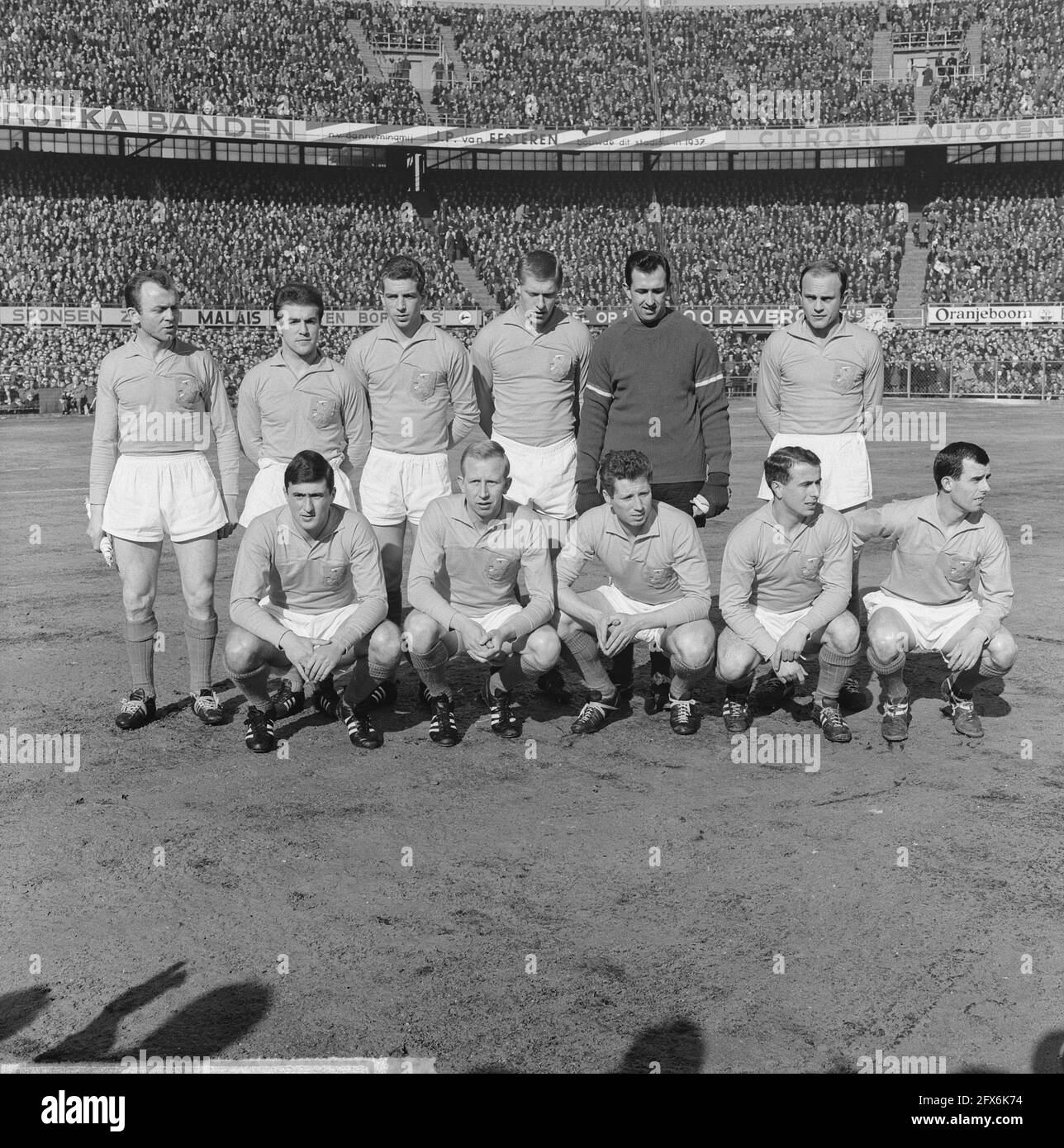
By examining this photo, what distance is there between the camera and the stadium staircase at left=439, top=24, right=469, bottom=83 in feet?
159

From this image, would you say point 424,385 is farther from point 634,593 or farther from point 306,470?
point 634,593

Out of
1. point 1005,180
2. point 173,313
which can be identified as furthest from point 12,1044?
point 1005,180

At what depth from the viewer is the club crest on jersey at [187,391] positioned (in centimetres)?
685

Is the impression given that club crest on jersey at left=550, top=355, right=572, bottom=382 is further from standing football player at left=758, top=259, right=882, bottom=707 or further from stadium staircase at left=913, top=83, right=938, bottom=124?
stadium staircase at left=913, top=83, right=938, bottom=124

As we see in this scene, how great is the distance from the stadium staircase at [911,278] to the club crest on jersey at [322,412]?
38696mm

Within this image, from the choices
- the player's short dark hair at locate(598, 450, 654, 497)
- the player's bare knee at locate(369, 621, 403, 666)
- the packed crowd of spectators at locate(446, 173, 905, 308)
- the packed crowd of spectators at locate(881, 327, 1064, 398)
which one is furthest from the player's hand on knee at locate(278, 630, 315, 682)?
the packed crowd of spectators at locate(446, 173, 905, 308)

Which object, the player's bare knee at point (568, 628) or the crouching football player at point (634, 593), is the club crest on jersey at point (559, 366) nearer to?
the crouching football player at point (634, 593)

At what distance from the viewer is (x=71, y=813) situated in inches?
220

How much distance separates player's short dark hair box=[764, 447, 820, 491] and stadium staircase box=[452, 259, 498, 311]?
127ft

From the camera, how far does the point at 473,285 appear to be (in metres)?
45.1

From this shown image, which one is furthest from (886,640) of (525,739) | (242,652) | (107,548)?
(107,548)

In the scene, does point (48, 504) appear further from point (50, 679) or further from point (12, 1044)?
point (12, 1044)

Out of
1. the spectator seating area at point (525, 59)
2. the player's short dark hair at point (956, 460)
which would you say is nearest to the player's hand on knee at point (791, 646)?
the player's short dark hair at point (956, 460)

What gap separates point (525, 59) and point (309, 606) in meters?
46.7
